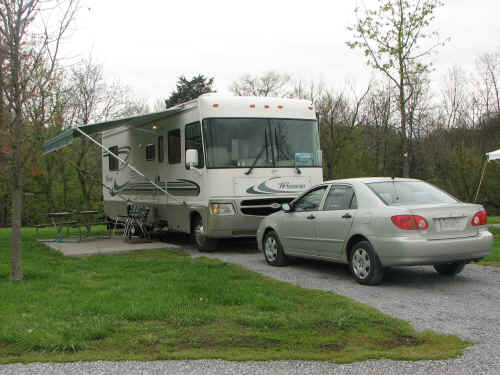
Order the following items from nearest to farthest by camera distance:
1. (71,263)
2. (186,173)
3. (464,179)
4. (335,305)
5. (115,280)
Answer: (335,305), (115,280), (71,263), (186,173), (464,179)

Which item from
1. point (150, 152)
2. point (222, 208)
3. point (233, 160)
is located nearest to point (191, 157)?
point (233, 160)

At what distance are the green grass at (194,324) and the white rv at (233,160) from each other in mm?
3457

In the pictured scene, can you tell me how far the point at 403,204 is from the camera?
7.68 m

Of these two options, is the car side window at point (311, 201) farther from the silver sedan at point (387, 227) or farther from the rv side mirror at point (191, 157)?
the rv side mirror at point (191, 157)

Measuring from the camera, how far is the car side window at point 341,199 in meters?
8.23

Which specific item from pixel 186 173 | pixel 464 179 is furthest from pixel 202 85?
pixel 186 173

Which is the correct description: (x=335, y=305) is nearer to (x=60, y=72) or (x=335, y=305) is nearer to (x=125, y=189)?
(x=60, y=72)

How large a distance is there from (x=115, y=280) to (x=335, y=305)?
10.8 ft

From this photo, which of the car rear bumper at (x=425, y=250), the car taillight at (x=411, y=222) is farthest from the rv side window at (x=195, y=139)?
the car taillight at (x=411, y=222)

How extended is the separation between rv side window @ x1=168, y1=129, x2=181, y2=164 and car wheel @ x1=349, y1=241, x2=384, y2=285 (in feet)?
19.2

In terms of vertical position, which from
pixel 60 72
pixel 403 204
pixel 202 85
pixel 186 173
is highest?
pixel 202 85

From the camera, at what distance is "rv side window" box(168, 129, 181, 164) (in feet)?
41.7

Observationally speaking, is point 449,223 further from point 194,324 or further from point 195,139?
point 195,139

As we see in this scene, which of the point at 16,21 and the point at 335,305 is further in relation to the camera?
the point at 16,21
